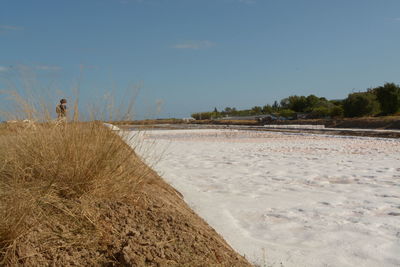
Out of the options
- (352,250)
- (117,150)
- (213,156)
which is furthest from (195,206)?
(213,156)

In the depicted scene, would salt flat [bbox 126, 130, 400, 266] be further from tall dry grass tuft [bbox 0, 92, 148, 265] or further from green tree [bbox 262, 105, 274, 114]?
green tree [bbox 262, 105, 274, 114]

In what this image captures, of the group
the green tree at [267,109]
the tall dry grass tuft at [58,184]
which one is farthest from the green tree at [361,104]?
the tall dry grass tuft at [58,184]

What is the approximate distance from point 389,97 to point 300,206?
3328 centimetres

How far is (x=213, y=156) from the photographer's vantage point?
8727 mm

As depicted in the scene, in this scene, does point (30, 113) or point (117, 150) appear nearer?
point (117, 150)

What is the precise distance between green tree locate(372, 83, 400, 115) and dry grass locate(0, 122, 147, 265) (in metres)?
34.3

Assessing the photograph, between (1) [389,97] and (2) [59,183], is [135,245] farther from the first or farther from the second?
(1) [389,97]

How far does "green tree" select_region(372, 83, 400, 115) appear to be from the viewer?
33.1 metres

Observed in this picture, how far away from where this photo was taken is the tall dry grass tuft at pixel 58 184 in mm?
2055

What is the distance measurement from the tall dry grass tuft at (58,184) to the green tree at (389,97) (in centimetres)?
3430

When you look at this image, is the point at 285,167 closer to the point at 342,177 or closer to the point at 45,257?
the point at 342,177

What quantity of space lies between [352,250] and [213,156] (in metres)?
5.95

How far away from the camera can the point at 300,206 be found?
407cm

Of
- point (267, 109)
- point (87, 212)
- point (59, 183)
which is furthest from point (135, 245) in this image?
point (267, 109)
